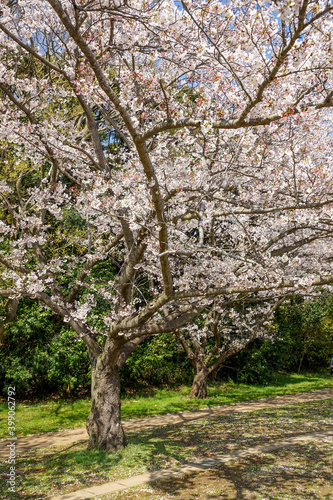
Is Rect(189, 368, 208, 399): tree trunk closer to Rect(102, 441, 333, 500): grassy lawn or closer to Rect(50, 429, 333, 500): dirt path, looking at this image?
Rect(50, 429, 333, 500): dirt path

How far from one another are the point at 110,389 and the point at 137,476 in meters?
1.38

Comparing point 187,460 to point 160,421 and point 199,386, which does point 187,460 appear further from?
point 199,386


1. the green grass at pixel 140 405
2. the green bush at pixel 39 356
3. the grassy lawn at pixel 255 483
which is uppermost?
the green bush at pixel 39 356

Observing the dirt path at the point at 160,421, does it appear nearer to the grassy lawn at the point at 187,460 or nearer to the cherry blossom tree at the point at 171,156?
the grassy lawn at the point at 187,460

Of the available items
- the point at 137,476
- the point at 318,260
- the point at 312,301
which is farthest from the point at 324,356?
the point at 137,476

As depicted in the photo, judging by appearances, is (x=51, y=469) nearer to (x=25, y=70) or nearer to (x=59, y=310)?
(x=59, y=310)

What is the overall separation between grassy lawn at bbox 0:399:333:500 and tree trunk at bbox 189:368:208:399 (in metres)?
2.99

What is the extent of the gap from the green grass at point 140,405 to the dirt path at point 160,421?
A: 38 centimetres

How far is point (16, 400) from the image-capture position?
33.3 feet

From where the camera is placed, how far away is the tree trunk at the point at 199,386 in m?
11.2

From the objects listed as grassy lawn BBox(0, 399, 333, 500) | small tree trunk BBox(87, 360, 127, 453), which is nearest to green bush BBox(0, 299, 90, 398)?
grassy lawn BBox(0, 399, 333, 500)

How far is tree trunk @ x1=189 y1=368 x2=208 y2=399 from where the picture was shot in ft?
36.8

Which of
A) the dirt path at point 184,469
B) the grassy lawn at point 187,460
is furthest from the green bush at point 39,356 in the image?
the dirt path at point 184,469

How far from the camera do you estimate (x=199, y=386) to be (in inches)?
442
